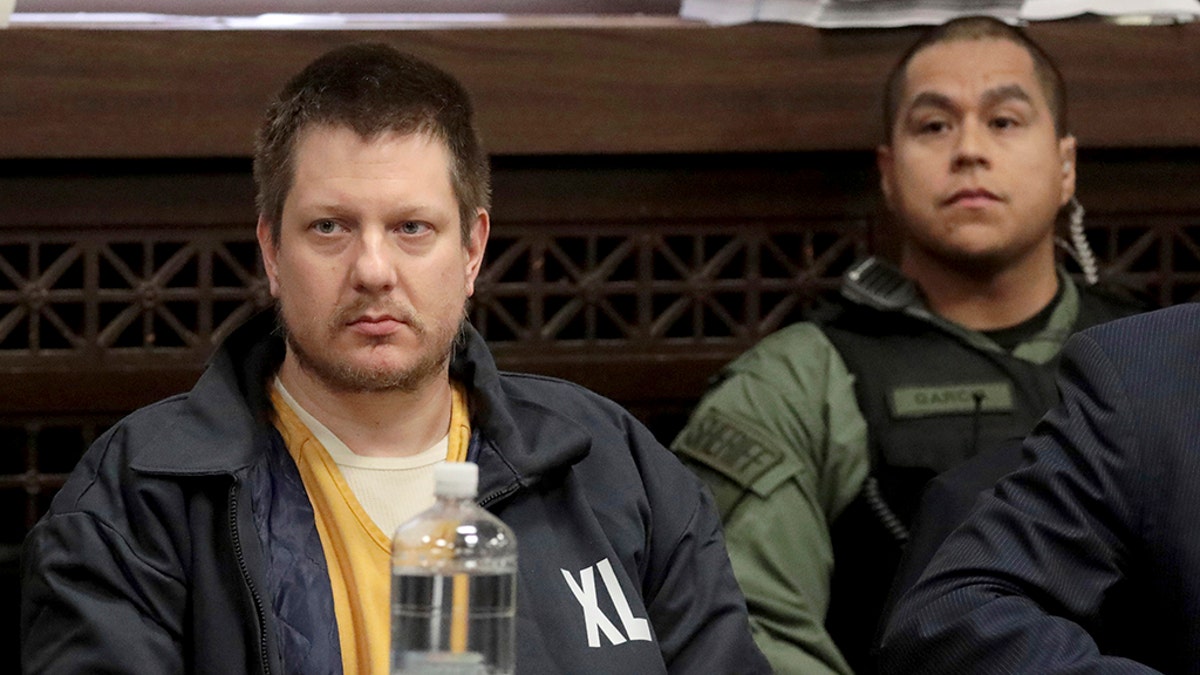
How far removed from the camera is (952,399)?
2514 millimetres

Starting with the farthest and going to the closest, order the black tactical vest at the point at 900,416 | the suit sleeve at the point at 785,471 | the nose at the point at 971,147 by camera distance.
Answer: the nose at the point at 971,147 → the black tactical vest at the point at 900,416 → the suit sleeve at the point at 785,471

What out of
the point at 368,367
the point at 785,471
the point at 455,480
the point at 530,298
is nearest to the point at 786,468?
the point at 785,471

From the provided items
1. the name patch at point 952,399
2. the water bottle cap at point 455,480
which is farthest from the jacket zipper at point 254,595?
the name patch at point 952,399

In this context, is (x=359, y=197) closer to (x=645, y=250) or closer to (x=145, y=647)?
(x=145, y=647)

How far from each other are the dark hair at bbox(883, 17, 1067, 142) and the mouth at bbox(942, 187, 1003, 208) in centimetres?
14

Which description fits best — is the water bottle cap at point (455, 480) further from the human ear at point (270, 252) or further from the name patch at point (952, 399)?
the name patch at point (952, 399)

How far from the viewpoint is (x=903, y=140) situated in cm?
260

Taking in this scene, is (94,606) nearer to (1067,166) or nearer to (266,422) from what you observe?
(266,422)

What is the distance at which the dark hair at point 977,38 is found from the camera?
8.55ft

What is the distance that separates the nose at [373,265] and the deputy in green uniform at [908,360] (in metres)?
0.86

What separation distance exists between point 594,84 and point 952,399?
75 centimetres

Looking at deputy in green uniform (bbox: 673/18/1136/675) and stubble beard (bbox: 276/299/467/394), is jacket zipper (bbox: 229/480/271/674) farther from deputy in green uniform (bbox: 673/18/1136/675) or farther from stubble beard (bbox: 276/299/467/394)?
deputy in green uniform (bbox: 673/18/1136/675)

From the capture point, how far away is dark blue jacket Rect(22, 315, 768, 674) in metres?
1.57

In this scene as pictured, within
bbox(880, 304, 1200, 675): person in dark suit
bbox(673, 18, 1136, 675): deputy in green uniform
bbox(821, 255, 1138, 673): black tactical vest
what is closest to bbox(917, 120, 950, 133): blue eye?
bbox(673, 18, 1136, 675): deputy in green uniform
